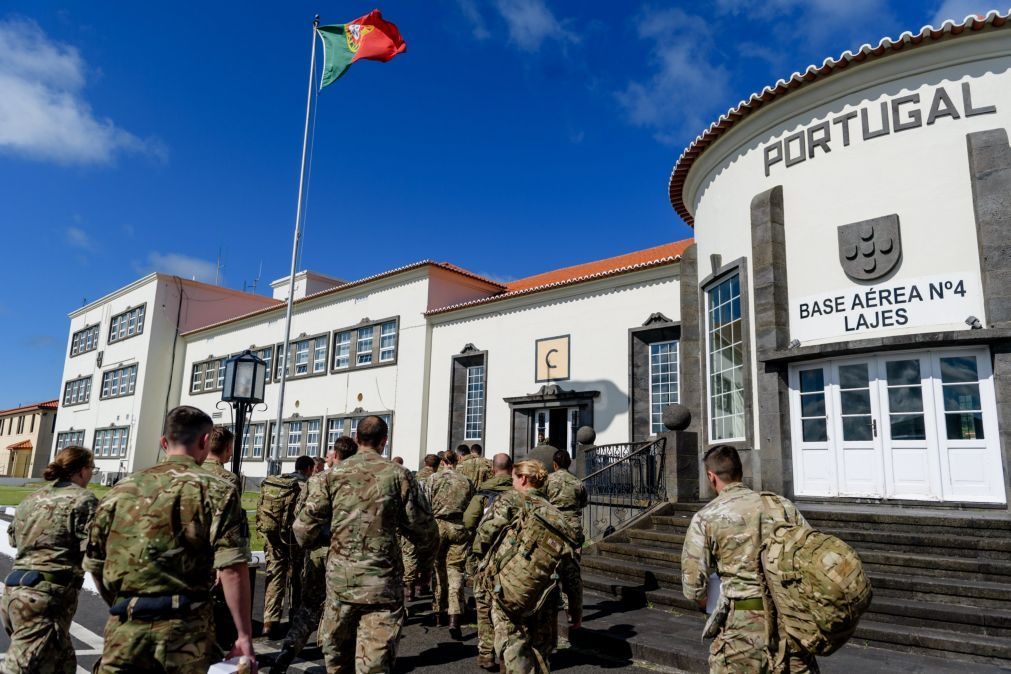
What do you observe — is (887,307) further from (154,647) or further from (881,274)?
(154,647)

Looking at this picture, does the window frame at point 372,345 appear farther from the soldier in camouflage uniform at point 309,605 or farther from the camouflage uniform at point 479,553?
the soldier in camouflage uniform at point 309,605

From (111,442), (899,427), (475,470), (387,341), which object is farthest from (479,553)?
(111,442)

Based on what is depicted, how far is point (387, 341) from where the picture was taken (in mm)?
24188

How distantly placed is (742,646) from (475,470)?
18.8 ft

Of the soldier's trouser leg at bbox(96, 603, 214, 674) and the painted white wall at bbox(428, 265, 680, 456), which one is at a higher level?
the painted white wall at bbox(428, 265, 680, 456)

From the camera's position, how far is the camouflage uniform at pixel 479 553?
5812mm

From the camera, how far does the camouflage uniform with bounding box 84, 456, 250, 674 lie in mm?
2932

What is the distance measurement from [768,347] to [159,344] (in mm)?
32876

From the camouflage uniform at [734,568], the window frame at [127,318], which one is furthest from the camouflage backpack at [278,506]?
the window frame at [127,318]

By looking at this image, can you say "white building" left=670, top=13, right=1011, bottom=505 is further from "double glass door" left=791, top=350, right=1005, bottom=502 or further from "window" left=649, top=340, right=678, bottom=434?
"window" left=649, top=340, right=678, bottom=434

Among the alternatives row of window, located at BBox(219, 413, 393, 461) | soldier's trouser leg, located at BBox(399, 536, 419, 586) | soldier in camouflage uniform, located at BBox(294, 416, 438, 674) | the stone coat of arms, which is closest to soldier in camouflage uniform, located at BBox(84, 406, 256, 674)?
soldier in camouflage uniform, located at BBox(294, 416, 438, 674)

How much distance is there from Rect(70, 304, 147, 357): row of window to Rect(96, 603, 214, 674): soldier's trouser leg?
37517 mm

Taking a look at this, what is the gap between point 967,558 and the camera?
25.1 ft

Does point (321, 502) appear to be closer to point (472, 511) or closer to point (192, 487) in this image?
point (192, 487)
